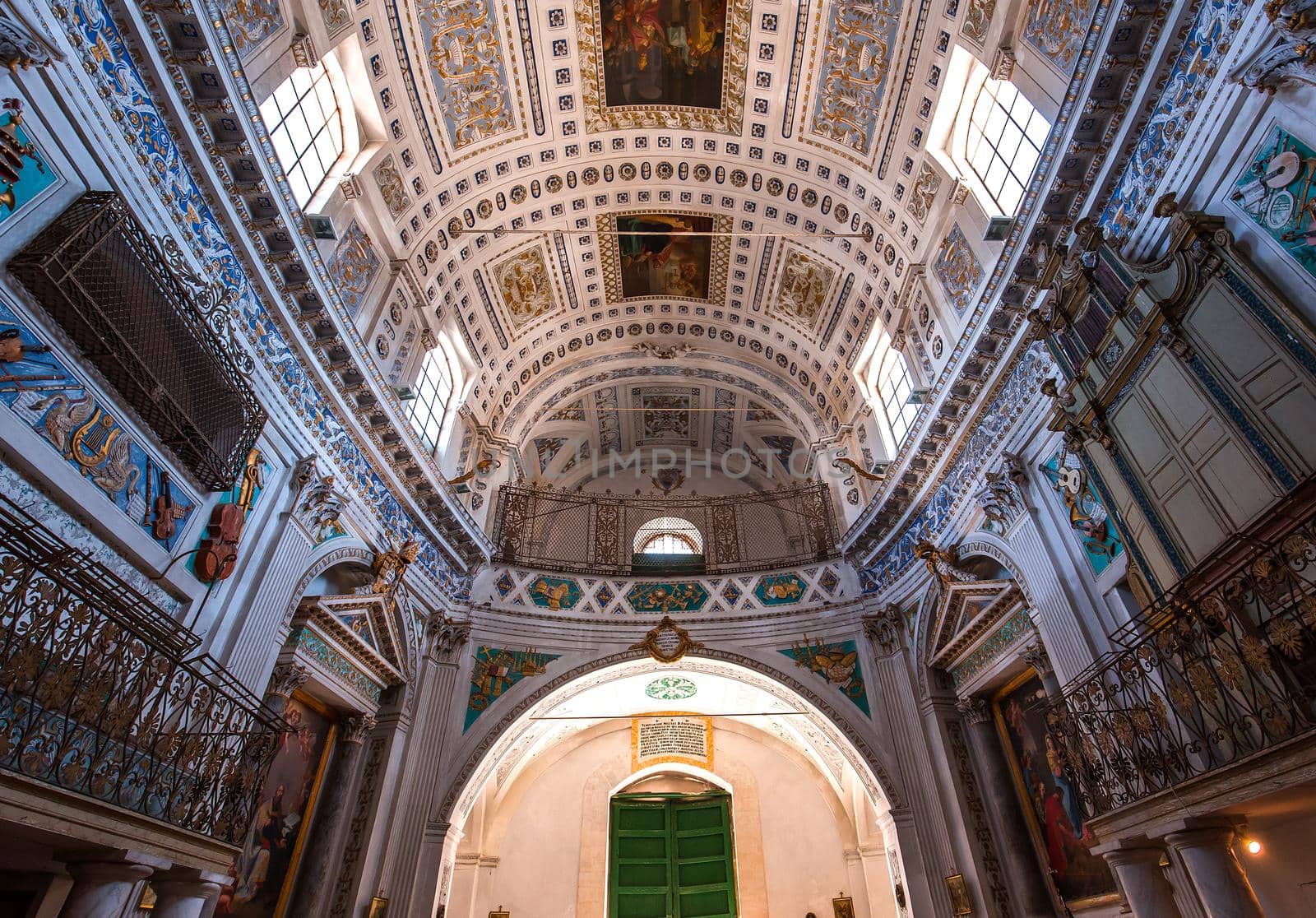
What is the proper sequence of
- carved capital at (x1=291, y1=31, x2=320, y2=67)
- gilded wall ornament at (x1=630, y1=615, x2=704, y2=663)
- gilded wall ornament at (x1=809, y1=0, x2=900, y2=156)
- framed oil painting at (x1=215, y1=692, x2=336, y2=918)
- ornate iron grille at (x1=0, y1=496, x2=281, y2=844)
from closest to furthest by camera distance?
1. ornate iron grille at (x1=0, y1=496, x2=281, y2=844)
2. framed oil painting at (x1=215, y1=692, x2=336, y2=918)
3. carved capital at (x1=291, y1=31, x2=320, y2=67)
4. gilded wall ornament at (x1=809, y1=0, x2=900, y2=156)
5. gilded wall ornament at (x1=630, y1=615, x2=704, y2=663)

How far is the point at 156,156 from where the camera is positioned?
672cm

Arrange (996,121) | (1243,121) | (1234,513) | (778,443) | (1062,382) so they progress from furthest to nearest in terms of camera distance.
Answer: (778,443)
(996,121)
(1062,382)
(1243,121)
(1234,513)

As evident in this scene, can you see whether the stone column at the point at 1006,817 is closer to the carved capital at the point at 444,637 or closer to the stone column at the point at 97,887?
the carved capital at the point at 444,637

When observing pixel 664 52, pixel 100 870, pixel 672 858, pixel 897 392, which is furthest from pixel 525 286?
pixel 672 858

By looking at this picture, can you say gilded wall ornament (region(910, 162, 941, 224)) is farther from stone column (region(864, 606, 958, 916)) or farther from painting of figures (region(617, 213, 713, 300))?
stone column (region(864, 606, 958, 916))

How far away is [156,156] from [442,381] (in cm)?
719

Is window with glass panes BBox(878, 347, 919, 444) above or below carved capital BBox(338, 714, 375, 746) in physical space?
above

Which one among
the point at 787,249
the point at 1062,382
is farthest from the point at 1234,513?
the point at 787,249

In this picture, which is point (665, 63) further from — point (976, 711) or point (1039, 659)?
point (976, 711)

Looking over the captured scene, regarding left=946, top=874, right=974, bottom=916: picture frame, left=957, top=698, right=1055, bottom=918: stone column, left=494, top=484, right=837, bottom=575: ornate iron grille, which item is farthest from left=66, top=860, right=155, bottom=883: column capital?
left=957, top=698, right=1055, bottom=918: stone column

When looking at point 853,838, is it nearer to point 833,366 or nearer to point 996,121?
point 833,366

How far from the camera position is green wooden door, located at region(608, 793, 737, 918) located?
15953mm

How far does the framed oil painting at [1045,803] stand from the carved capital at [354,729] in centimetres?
910

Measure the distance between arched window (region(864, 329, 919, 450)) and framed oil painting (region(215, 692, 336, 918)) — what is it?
1023cm
